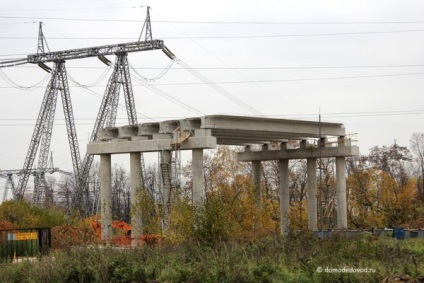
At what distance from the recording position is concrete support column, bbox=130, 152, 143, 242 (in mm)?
38562

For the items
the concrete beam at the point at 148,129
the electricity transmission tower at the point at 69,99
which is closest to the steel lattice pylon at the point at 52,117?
the electricity transmission tower at the point at 69,99

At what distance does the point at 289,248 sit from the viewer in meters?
20.7

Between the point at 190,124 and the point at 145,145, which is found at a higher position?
the point at 190,124

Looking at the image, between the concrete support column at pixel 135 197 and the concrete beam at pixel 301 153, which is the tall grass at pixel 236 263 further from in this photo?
the concrete beam at pixel 301 153

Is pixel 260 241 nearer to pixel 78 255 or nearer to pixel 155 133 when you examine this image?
pixel 78 255

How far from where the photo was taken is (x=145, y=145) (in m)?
40.6

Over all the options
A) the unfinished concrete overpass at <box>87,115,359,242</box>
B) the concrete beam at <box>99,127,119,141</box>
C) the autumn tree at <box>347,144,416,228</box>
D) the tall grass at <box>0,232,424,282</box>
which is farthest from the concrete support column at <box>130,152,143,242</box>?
the autumn tree at <box>347,144,416,228</box>

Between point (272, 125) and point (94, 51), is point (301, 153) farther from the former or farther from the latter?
point (94, 51)

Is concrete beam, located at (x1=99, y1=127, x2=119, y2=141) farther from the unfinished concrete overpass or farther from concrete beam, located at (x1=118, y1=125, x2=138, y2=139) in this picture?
concrete beam, located at (x1=118, y1=125, x2=138, y2=139)

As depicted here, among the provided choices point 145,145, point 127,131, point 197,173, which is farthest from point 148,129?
point 197,173

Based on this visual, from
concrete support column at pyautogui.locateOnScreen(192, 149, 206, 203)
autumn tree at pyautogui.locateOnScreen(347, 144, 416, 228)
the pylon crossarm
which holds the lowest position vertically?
autumn tree at pyautogui.locateOnScreen(347, 144, 416, 228)

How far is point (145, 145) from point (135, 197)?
3181 mm

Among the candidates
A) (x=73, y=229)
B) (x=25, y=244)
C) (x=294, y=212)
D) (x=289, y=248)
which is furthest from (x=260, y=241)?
(x=294, y=212)

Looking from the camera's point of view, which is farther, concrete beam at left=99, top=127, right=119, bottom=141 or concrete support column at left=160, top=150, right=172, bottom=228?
concrete beam at left=99, top=127, right=119, bottom=141
